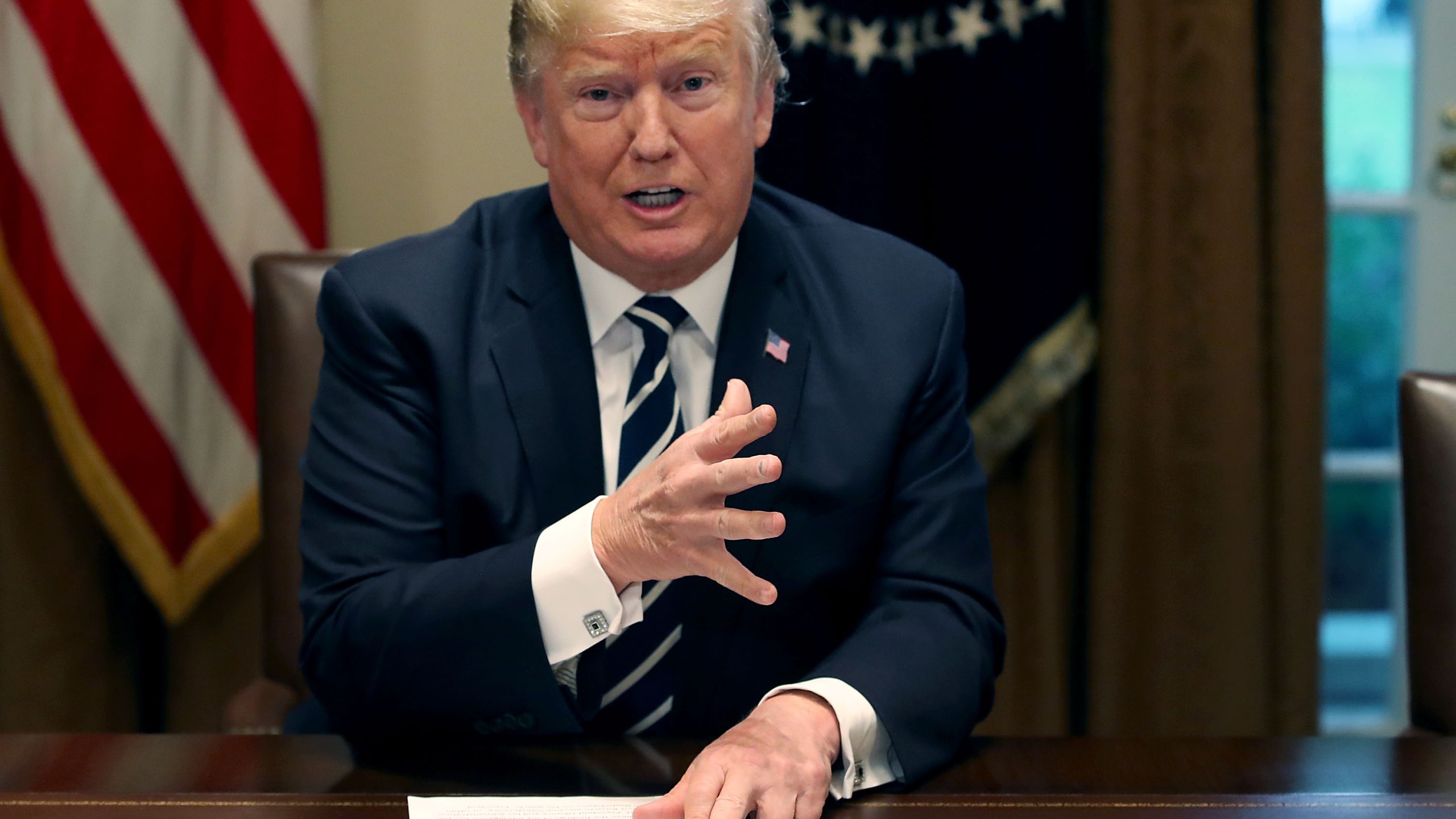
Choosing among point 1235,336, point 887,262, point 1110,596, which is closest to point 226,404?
point 887,262

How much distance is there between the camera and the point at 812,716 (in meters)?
1.16

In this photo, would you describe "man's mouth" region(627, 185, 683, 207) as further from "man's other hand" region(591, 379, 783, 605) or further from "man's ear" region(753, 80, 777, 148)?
"man's other hand" region(591, 379, 783, 605)

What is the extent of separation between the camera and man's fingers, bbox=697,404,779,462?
1.11 m

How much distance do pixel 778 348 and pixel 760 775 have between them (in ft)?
1.90

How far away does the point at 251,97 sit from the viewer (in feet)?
7.58

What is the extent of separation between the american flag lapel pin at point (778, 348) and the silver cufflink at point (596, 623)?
0.40m

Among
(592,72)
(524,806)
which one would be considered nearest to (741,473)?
(524,806)

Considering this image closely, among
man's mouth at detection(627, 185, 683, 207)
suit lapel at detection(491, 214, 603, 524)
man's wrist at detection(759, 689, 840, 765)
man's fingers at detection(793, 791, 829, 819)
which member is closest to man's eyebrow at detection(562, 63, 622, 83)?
man's mouth at detection(627, 185, 683, 207)

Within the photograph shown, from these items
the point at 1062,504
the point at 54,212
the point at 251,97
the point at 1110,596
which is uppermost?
the point at 251,97

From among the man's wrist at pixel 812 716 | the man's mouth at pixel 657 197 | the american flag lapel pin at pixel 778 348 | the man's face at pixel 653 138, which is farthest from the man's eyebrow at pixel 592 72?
the man's wrist at pixel 812 716

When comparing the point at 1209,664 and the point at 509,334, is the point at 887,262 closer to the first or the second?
the point at 509,334

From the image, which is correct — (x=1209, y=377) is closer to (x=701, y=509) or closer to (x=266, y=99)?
(x=701, y=509)

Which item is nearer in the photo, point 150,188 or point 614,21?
point 614,21

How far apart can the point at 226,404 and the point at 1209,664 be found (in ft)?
6.31
